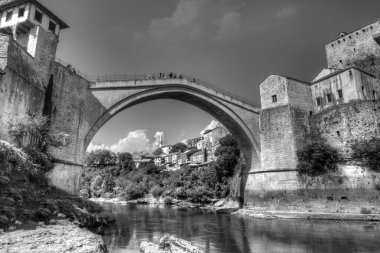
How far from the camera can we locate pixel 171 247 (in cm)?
772

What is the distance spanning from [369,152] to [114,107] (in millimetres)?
16315

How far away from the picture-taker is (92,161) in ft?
241

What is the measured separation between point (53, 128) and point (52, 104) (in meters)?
1.29

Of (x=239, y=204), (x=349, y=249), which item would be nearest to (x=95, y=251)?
(x=349, y=249)

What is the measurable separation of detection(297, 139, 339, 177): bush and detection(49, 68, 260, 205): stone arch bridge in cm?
369

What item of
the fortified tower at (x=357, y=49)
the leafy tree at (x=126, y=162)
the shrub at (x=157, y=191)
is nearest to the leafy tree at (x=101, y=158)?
the leafy tree at (x=126, y=162)

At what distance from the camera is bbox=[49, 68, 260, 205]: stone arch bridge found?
14578mm

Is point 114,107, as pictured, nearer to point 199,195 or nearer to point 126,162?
point 199,195

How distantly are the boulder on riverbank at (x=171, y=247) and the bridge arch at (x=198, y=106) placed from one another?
9571 millimetres

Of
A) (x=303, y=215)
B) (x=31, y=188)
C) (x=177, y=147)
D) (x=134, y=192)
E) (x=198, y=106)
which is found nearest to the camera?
(x=31, y=188)

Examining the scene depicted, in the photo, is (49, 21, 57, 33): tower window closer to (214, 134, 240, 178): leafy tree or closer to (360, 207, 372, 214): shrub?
(214, 134, 240, 178): leafy tree

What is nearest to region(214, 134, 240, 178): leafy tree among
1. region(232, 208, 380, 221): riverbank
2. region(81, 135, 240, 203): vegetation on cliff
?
region(81, 135, 240, 203): vegetation on cliff

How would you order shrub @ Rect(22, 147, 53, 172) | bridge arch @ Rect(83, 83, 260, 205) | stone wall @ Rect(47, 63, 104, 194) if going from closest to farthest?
1. shrub @ Rect(22, 147, 53, 172)
2. stone wall @ Rect(47, 63, 104, 194)
3. bridge arch @ Rect(83, 83, 260, 205)

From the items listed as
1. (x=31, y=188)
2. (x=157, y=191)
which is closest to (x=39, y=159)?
(x=31, y=188)
